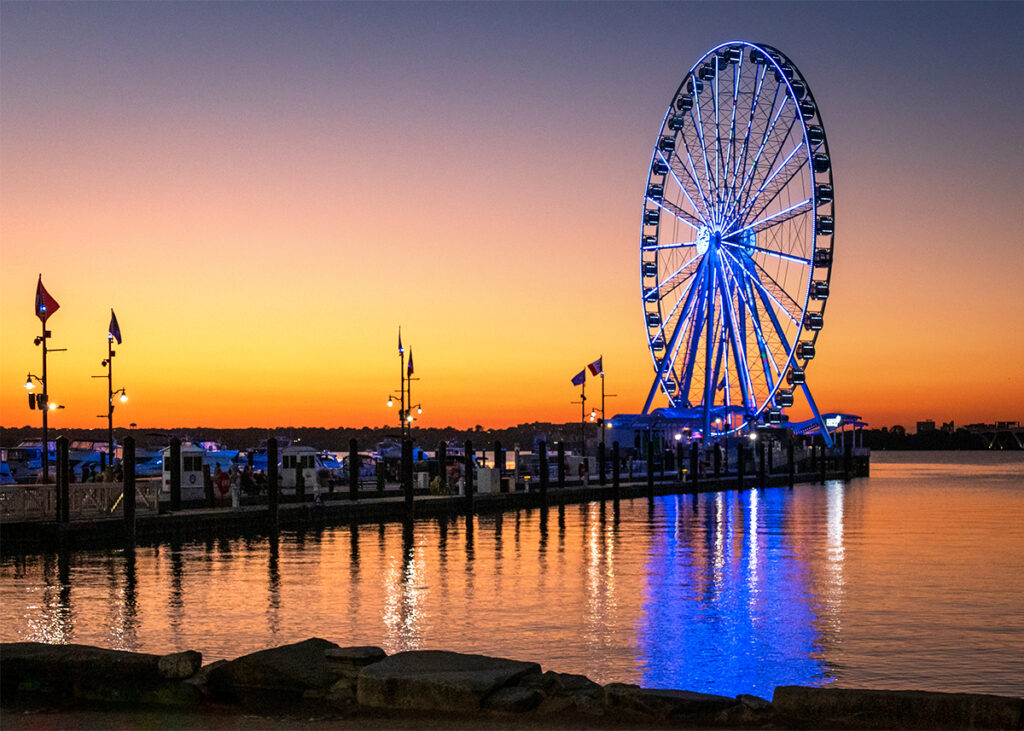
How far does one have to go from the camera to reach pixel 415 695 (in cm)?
1096

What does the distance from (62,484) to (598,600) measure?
14.6m

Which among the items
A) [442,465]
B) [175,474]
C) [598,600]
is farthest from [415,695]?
[442,465]

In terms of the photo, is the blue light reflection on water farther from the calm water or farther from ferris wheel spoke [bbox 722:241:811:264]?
ferris wheel spoke [bbox 722:241:811:264]

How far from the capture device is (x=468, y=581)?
2847cm

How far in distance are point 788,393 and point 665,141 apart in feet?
53.9

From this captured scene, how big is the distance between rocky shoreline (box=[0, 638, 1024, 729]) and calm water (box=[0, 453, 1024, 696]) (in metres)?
5.14

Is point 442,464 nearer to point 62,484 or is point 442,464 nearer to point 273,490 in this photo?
point 273,490

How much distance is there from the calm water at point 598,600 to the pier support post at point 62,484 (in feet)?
4.43

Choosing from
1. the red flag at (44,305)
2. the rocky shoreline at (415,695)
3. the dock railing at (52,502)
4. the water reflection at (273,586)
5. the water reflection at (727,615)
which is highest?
the red flag at (44,305)

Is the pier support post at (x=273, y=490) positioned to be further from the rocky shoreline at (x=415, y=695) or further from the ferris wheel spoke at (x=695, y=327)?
the ferris wheel spoke at (x=695, y=327)

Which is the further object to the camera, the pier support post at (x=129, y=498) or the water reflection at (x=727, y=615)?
the pier support post at (x=129, y=498)

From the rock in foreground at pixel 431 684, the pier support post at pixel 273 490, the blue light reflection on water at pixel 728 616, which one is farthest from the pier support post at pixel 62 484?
the rock in foreground at pixel 431 684

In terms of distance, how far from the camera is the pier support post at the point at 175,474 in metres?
38.2

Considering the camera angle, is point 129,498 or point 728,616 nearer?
point 728,616
